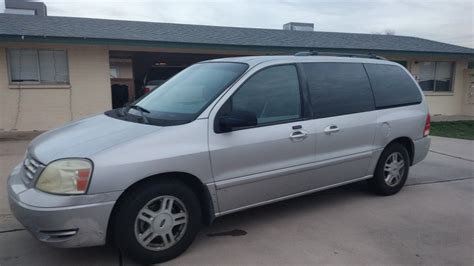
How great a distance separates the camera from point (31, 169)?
316cm

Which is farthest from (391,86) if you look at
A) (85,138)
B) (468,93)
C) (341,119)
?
(468,93)

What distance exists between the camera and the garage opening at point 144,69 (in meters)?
14.1

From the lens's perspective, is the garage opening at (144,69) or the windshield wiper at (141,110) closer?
the windshield wiper at (141,110)

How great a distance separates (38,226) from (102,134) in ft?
2.88

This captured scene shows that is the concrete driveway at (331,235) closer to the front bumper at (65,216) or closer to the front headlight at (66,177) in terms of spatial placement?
the front bumper at (65,216)

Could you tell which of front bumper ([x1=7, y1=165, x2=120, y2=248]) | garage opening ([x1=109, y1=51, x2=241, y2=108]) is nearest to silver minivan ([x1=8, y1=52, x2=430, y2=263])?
front bumper ([x1=7, y1=165, x2=120, y2=248])

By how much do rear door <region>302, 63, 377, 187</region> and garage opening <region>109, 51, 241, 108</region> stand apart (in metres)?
4.56

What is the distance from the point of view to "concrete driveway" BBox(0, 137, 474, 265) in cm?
339

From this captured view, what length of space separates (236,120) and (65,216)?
5.19ft

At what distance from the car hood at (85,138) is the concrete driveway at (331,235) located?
3.21 feet

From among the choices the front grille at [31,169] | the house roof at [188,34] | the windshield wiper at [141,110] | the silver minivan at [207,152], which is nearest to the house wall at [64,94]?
the house roof at [188,34]

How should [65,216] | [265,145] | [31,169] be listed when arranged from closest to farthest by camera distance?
[65,216] < [31,169] < [265,145]

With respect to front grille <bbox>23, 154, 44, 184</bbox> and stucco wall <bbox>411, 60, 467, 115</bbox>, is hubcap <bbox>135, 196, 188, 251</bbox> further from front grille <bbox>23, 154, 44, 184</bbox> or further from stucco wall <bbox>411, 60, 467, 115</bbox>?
stucco wall <bbox>411, 60, 467, 115</bbox>

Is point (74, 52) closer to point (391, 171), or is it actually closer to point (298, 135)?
point (298, 135)
